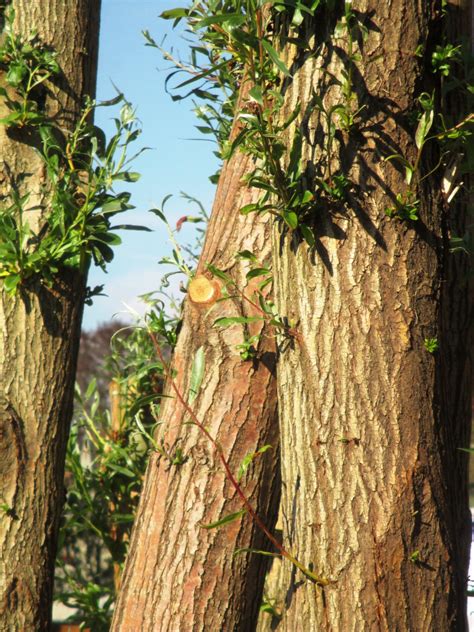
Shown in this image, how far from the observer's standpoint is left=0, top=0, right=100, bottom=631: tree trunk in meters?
3.00

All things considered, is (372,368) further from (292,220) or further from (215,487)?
(215,487)

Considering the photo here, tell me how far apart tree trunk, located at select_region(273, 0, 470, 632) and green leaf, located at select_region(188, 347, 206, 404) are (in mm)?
553

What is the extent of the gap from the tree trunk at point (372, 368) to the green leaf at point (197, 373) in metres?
0.55

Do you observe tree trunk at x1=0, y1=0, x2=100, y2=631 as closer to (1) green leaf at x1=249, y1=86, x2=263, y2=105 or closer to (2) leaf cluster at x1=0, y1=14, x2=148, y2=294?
(2) leaf cluster at x1=0, y1=14, x2=148, y2=294

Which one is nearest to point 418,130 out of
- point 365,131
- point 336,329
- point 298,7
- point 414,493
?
point 365,131

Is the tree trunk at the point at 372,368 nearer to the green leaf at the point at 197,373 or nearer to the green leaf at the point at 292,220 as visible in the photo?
the green leaf at the point at 292,220

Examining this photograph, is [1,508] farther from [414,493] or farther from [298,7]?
[298,7]

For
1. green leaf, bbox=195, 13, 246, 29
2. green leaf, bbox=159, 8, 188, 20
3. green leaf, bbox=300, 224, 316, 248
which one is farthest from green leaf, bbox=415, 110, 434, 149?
green leaf, bbox=159, 8, 188, 20

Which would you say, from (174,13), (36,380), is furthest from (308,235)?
(36,380)

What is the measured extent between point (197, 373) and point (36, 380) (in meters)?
0.99

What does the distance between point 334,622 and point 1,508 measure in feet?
5.52

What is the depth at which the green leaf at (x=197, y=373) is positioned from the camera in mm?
2311

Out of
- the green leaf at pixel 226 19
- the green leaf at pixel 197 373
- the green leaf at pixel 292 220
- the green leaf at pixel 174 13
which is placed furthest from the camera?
the green leaf at pixel 197 373

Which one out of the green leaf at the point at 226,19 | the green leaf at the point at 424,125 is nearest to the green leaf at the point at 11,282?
the green leaf at the point at 226,19
